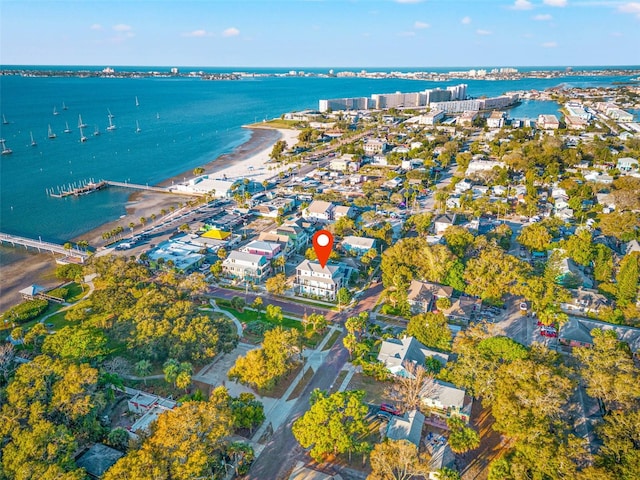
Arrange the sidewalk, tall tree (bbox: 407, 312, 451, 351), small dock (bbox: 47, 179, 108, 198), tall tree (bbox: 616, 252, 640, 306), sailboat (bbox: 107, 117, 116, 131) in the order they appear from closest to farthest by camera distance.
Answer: the sidewalk, tall tree (bbox: 407, 312, 451, 351), tall tree (bbox: 616, 252, 640, 306), small dock (bbox: 47, 179, 108, 198), sailboat (bbox: 107, 117, 116, 131)

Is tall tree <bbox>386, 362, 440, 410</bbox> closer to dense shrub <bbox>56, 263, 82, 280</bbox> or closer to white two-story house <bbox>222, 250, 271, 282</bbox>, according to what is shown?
white two-story house <bbox>222, 250, 271, 282</bbox>

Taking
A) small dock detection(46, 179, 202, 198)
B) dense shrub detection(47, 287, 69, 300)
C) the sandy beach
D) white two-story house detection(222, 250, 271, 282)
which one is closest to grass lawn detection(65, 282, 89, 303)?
dense shrub detection(47, 287, 69, 300)

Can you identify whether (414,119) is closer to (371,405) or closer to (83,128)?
(83,128)

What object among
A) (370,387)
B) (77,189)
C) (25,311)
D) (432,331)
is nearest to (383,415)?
(370,387)

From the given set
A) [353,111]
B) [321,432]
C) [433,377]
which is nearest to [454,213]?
[433,377]

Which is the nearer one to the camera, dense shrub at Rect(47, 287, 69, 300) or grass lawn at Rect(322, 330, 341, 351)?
grass lawn at Rect(322, 330, 341, 351)

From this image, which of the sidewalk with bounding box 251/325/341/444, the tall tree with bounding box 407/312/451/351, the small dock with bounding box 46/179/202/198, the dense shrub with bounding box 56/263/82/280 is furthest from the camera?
the small dock with bounding box 46/179/202/198
